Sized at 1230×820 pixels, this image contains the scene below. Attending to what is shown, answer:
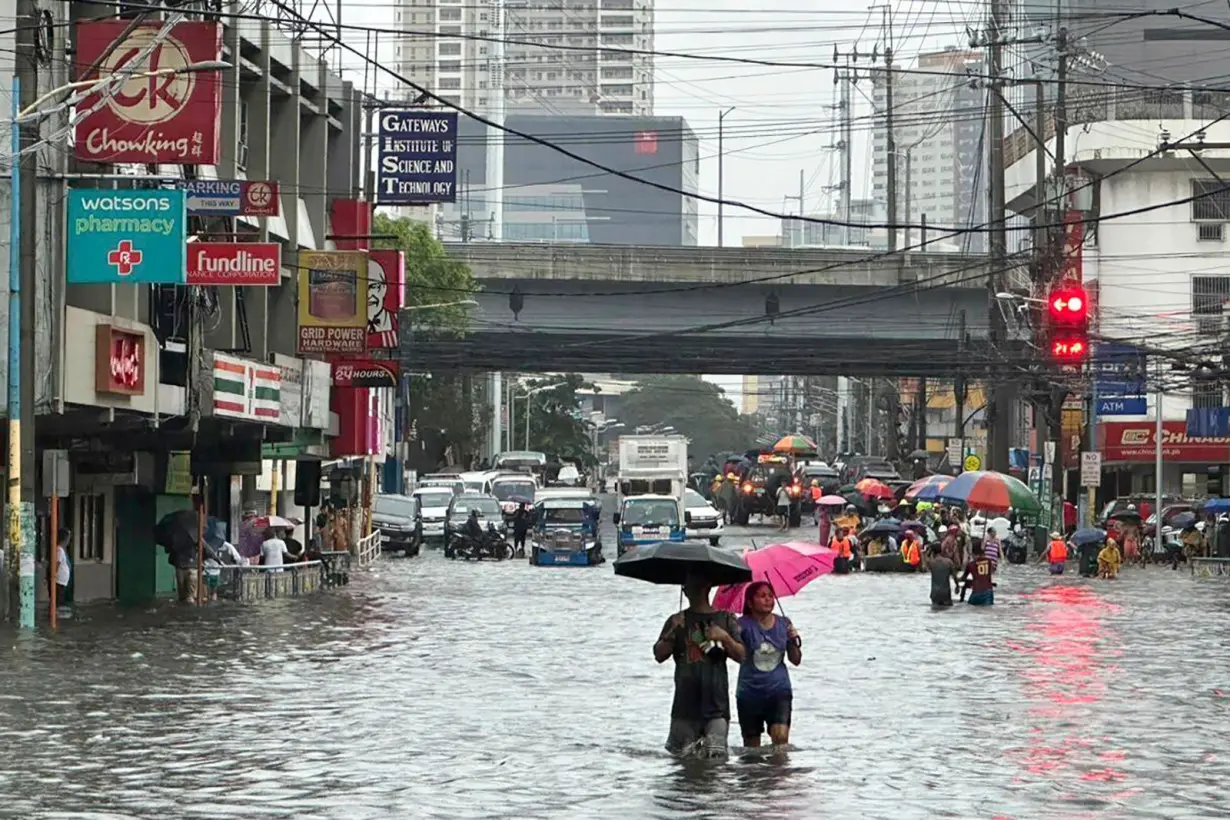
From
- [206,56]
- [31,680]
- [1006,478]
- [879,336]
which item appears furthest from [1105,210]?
[31,680]

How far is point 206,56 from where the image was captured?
29625 mm

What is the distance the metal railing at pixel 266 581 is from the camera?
4034cm

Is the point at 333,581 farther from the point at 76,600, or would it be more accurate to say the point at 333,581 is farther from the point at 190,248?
the point at 190,248

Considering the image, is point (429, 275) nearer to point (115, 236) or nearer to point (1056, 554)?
point (1056, 554)

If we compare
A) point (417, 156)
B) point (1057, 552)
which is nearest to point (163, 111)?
point (417, 156)

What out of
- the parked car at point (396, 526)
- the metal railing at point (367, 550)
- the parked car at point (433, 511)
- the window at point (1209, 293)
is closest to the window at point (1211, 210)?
the window at point (1209, 293)

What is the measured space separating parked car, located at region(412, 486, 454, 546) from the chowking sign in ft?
132

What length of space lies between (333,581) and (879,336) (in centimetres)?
3318

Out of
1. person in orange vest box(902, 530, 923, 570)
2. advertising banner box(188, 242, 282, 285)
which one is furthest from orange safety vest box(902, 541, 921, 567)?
advertising banner box(188, 242, 282, 285)

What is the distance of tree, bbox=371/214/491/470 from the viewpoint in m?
79.8

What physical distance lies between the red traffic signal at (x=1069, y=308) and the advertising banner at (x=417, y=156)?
1457 cm

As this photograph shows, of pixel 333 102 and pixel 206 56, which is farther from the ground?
pixel 333 102

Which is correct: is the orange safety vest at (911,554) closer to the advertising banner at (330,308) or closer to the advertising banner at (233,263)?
the advertising banner at (330,308)

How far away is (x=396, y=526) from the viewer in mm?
66250
